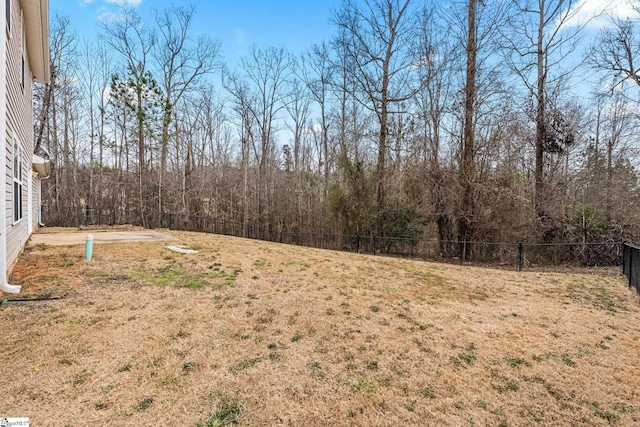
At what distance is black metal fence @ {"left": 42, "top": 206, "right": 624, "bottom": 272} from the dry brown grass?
3865 millimetres

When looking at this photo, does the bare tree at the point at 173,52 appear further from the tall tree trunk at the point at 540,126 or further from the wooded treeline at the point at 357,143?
the tall tree trunk at the point at 540,126

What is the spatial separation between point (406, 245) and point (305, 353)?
9.16m

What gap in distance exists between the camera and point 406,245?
1146 centimetres

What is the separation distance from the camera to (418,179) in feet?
35.4

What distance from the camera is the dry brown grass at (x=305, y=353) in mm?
2125

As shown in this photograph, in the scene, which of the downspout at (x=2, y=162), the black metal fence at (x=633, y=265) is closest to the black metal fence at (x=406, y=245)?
the black metal fence at (x=633, y=265)

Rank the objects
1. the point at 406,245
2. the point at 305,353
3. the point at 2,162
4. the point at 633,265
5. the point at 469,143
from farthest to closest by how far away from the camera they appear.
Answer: the point at 406,245 < the point at 469,143 < the point at 633,265 < the point at 2,162 < the point at 305,353

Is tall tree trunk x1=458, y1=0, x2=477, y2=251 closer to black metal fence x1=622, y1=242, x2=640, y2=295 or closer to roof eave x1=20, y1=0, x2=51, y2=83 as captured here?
black metal fence x1=622, y1=242, x2=640, y2=295

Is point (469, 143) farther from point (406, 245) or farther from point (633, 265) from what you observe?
point (633, 265)

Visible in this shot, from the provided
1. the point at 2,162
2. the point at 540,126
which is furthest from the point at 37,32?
the point at 540,126

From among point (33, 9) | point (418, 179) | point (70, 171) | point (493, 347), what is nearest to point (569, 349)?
point (493, 347)

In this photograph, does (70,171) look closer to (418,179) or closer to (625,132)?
(418,179)

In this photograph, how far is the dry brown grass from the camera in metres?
2.12

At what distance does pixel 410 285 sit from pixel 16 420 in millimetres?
5051
